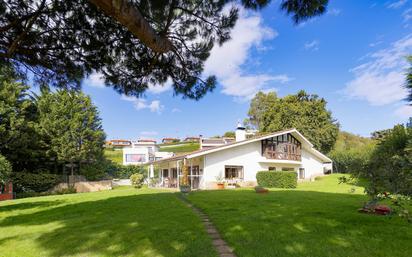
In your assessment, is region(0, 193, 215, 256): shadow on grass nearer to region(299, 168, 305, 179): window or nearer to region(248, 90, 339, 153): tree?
region(299, 168, 305, 179): window

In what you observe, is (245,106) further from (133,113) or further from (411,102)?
(411,102)

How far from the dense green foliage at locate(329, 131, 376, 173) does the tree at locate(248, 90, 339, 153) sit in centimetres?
252

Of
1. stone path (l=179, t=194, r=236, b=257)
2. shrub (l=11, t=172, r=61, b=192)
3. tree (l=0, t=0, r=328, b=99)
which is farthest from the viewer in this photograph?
shrub (l=11, t=172, r=61, b=192)

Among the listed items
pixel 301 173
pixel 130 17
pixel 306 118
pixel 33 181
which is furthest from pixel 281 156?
pixel 130 17

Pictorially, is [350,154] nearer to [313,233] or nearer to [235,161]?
[235,161]

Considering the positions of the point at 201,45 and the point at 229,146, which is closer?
the point at 201,45

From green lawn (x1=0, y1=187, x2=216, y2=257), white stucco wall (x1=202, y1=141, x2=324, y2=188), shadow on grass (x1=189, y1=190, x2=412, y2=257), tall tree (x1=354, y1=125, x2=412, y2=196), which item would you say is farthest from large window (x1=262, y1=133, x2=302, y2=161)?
tall tree (x1=354, y1=125, x2=412, y2=196)

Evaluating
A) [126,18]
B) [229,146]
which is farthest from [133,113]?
[126,18]

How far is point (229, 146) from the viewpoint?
2695cm

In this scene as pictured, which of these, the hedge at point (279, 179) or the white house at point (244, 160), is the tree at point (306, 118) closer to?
the white house at point (244, 160)

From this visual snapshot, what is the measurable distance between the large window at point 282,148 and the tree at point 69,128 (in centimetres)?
1762

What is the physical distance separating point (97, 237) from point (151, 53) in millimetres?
4399

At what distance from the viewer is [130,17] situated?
4.23 m

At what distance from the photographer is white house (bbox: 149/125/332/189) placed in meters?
26.5
